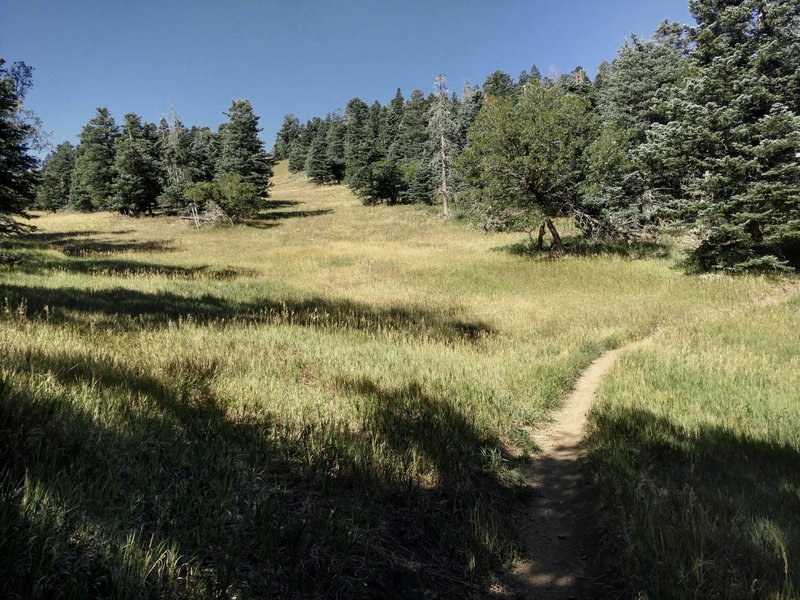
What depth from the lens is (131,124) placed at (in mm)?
50781

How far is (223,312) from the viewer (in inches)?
425

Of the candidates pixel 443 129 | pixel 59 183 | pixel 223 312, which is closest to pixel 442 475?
pixel 223 312

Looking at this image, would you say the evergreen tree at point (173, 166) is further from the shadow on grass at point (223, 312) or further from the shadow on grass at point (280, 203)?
the shadow on grass at point (223, 312)

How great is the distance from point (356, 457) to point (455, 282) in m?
14.6

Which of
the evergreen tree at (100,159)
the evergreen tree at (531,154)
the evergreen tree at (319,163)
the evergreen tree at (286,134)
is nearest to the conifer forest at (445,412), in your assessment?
the evergreen tree at (531,154)

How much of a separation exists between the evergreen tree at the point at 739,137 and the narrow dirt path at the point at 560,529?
46.5ft

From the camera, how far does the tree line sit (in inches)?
561

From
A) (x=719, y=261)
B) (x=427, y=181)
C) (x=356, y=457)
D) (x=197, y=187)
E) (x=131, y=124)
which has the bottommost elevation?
(x=356, y=457)

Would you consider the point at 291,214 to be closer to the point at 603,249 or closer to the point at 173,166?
the point at 173,166

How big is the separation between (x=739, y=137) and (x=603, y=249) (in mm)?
8586

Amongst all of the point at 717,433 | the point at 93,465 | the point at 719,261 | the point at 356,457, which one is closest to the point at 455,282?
the point at 719,261

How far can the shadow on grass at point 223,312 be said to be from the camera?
8508 millimetres

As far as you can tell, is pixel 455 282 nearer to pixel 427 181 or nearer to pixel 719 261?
pixel 719 261

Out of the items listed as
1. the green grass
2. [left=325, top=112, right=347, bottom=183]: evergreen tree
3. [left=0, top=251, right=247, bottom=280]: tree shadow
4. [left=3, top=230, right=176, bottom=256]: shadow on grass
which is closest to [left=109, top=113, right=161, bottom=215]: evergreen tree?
[left=3, top=230, right=176, bottom=256]: shadow on grass
